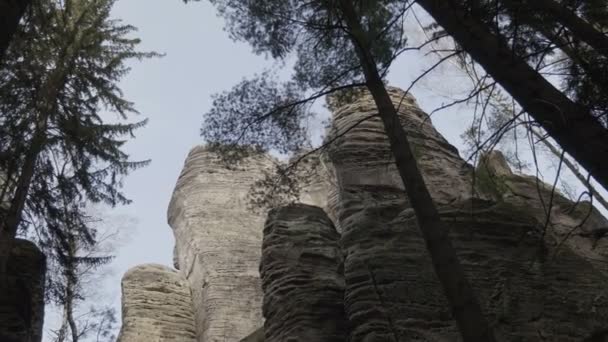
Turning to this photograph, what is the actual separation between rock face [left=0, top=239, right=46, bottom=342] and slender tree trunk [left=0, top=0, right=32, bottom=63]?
7.88m

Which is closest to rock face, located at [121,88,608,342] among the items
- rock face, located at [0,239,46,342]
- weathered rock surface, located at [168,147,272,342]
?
rock face, located at [0,239,46,342]

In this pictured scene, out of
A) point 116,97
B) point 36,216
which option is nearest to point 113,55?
point 116,97

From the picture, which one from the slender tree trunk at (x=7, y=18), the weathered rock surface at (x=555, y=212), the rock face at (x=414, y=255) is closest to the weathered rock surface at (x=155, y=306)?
the rock face at (x=414, y=255)

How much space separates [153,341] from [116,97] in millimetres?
9504

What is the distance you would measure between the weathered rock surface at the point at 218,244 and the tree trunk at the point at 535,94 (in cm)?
1582

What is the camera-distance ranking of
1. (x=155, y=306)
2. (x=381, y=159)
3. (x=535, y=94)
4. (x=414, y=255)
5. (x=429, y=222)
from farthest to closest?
(x=155, y=306) → (x=381, y=159) → (x=414, y=255) → (x=429, y=222) → (x=535, y=94)

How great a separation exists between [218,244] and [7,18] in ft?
71.0

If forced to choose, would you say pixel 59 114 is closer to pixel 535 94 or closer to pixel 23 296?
pixel 23 296

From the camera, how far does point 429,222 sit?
7.64 meters

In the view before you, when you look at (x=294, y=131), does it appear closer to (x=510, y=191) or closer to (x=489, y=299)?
(x=489, y=299)

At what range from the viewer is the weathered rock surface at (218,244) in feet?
75.5

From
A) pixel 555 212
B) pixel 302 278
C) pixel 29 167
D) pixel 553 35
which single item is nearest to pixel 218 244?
pixel 302 278

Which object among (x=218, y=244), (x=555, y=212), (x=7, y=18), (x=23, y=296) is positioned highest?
(x=218, y=244)

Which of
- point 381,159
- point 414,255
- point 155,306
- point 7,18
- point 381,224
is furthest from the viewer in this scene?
point 155,306
